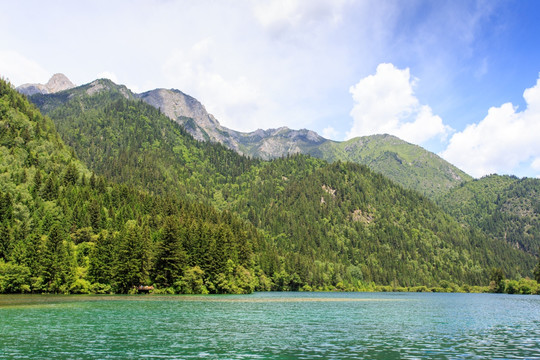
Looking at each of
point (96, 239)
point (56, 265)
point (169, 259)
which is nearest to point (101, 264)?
point (56, 265)

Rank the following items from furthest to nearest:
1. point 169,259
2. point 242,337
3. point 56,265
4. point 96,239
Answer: point 96,239 < point 169,259 < point 56,265 < point 242,337

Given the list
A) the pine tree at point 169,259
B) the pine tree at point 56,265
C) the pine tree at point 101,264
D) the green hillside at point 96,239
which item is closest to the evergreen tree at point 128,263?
the green hillside at point 96,239

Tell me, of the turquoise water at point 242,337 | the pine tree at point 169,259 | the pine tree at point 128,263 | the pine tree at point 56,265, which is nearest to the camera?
the turquoise water at point 242,337

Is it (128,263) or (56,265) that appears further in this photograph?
(128,263)

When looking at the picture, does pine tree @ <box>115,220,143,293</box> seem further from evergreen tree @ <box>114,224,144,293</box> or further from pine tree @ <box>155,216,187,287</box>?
pine tree @ <box>155,216,187,287</box>

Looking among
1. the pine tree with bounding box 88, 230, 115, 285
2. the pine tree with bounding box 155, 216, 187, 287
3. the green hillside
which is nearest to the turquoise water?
the green hillside

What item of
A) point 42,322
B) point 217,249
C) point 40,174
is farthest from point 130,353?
point 40,174

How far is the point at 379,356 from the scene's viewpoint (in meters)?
35.1

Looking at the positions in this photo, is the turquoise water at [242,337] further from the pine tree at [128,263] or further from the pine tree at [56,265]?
the pine tree at [128,263]

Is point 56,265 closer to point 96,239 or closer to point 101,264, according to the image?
point 101,264

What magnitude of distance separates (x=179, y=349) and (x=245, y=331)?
13.7 m

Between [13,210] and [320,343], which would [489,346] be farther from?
[13,210]

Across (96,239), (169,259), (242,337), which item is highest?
(96,239)

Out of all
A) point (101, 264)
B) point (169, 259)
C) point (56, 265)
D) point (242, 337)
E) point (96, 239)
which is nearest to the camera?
point (242, 337)
